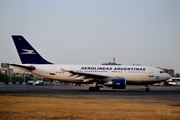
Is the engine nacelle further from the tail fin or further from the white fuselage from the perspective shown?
the tail fin

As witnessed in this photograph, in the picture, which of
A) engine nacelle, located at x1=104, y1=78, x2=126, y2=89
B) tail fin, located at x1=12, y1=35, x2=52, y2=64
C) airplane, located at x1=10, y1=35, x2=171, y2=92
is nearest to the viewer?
engine nacelle, located at x1=104, y1=78, x2=126, y2=89

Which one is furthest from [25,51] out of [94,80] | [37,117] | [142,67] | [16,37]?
[37,117]

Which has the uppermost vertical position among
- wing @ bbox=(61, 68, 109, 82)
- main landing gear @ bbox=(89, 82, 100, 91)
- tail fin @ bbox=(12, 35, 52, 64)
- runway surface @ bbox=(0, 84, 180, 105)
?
tail fin @ bbox=(12, 35, 52, 64)

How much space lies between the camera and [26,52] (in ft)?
147

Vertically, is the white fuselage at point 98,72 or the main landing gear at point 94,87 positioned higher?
the white fuselage at point 98,72

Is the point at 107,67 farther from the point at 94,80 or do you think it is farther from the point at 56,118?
the point at 56,118

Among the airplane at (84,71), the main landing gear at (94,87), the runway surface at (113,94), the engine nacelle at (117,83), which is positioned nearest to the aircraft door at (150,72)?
the airplane at (84,71)

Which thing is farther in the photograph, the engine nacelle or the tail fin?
the tail fin

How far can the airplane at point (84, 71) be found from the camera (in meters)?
42.9

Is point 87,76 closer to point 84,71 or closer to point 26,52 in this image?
point 84,71

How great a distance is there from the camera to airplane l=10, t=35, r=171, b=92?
42.9 meters

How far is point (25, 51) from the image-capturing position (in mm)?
Result: 44812

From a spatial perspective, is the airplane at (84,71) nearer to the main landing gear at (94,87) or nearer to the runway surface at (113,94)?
the main landing gear at (94,87)

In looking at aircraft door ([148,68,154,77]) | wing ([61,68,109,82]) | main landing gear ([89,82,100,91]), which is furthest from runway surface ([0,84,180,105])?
aircraft door ([148,68,154,77])
